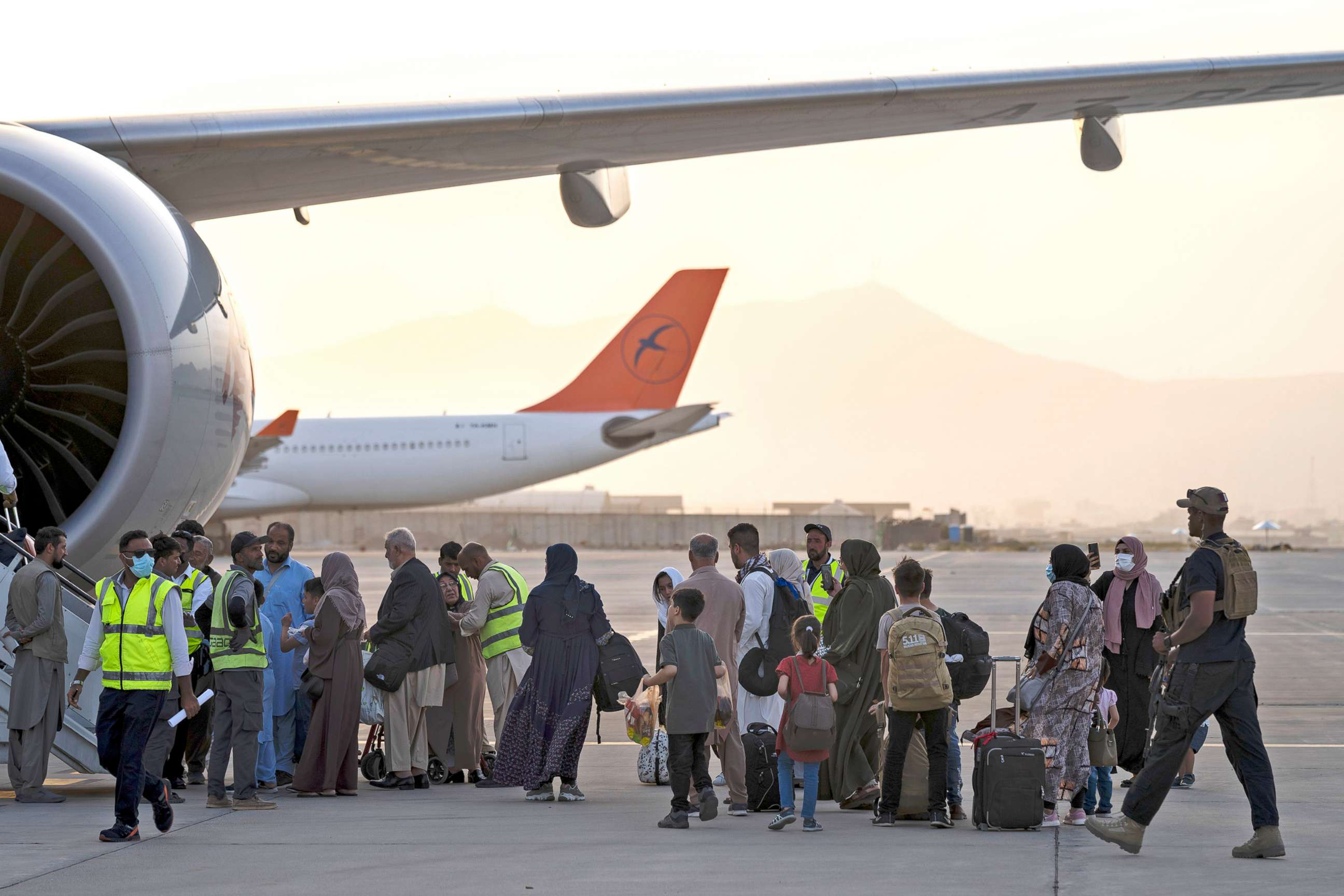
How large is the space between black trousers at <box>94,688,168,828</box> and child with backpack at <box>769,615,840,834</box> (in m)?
3.03

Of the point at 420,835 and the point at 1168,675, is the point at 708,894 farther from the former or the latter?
the point at 1168,675

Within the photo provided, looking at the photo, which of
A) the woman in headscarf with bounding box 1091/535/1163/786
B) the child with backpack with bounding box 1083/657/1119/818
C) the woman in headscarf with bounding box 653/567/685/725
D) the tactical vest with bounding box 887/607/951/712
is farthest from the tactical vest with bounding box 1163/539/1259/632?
the woman in headscarf with bounding box 653/567/685/725

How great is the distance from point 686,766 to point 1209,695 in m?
2.56

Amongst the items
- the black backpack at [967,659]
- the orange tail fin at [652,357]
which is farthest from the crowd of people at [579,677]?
the orange tail fin at [652,357]

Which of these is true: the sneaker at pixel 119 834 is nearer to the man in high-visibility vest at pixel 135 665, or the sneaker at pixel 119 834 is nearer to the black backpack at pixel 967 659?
the man in high-visibility vest at pixel 135 665

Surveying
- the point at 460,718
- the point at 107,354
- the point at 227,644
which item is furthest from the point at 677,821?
the point at 107,354

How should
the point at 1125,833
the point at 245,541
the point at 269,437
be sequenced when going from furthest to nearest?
the point at 269,437, the point at 245,541, the point at 1125,833

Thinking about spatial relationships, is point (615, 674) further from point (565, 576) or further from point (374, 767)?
point (374, 767)

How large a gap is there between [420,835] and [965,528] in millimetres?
69336

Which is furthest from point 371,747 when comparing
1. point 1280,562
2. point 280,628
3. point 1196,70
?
point 1280,562

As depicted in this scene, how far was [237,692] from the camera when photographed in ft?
27.7

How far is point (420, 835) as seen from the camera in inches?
298

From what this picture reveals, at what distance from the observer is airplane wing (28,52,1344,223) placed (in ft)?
31.8

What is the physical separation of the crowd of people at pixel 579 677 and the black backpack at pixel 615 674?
0.30 ft
